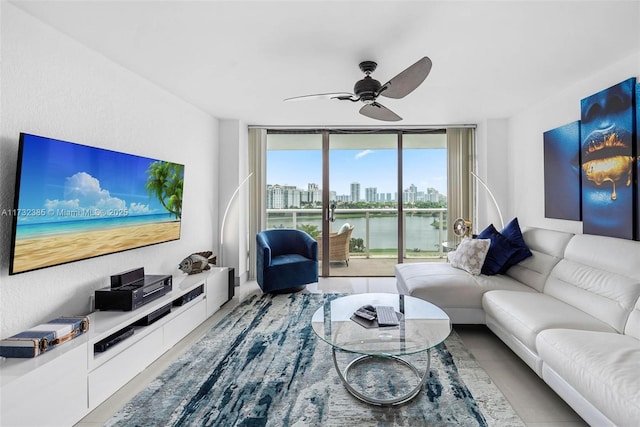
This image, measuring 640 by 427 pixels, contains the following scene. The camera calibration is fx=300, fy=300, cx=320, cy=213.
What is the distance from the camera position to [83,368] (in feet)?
5.57

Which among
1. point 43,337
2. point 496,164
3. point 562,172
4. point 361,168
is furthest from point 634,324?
point 361,168

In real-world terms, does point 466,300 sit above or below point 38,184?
below

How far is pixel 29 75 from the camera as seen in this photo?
6.03 feet

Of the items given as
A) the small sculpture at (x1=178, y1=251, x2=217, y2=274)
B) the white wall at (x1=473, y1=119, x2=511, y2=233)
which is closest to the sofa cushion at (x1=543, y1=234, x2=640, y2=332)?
the white wall at (x1=473, y1=119, x2=511, y2=233)

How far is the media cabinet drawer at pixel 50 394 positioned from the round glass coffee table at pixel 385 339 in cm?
137

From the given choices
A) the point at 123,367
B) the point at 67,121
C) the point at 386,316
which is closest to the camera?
the point at 123,367

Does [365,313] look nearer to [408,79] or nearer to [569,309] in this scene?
[569,309]

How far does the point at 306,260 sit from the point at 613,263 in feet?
9.69

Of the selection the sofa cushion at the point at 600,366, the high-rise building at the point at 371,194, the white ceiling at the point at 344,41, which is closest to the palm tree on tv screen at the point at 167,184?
the white ceiling at the point at 344,41

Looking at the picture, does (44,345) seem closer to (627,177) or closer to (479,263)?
(479,263)

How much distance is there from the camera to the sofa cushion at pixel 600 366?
131 centimetres

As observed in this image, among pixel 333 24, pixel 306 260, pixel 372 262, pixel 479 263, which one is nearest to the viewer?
pixel 333 24

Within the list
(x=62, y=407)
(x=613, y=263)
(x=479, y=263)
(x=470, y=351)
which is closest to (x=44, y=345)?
(x=62, y=407)

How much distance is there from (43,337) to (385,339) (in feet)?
6.31
